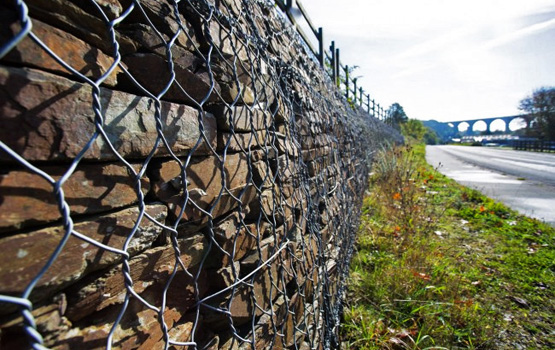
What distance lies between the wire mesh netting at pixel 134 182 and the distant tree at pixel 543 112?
3906 cm

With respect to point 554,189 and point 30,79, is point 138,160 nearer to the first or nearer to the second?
point 30,79

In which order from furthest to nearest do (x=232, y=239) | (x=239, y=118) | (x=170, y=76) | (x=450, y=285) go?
(x=450, y=285) → (x=239, y=118) → (x=232, y=239) → (x=170, y=76)

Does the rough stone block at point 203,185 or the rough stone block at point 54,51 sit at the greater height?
the rough stone block at point 54,51

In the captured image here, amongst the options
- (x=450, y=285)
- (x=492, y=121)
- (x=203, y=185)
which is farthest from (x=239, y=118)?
(x=492, y=121)

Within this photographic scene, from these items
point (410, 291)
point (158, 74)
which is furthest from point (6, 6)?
point (410, 291)

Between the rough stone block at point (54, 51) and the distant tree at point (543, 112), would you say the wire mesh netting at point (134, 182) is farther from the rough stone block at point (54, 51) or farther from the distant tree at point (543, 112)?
the distant tree at point (543, 112)

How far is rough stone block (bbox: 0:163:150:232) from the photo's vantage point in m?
0.52

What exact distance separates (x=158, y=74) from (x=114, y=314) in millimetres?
668

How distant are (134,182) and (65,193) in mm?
150

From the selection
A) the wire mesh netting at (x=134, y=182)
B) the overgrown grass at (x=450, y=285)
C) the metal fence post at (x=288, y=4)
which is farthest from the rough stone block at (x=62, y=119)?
the metal fence post at (x=288, y=4)

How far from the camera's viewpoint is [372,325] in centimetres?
224

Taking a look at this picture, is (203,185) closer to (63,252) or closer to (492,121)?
(63,252)

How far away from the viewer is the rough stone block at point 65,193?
1.69 feet

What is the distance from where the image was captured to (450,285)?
262cm
